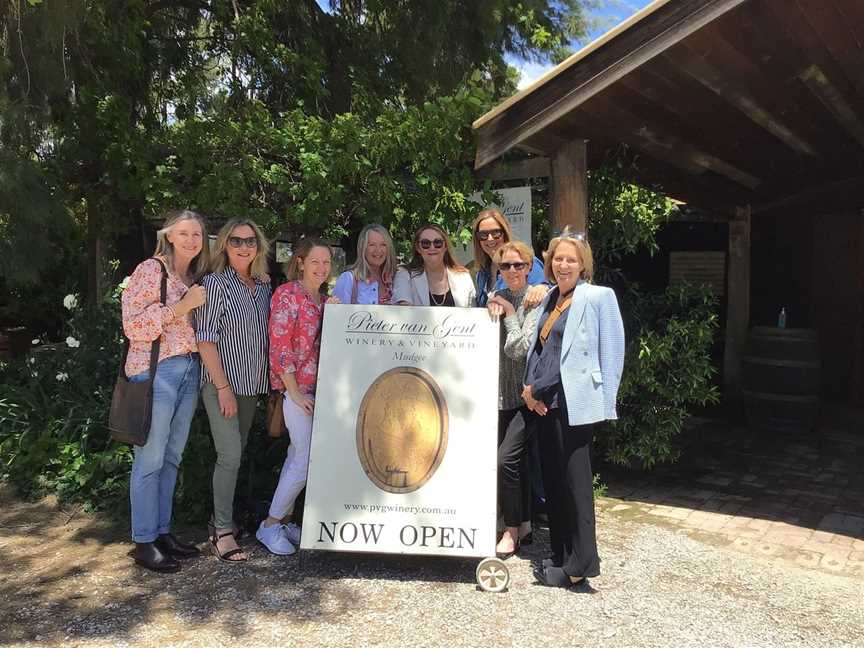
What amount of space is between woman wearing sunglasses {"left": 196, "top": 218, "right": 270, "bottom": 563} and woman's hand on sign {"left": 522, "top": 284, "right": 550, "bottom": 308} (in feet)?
4.21

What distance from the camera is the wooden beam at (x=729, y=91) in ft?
11.7

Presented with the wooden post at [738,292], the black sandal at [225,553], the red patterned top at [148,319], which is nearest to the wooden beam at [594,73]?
the red patterned top at [148,319]

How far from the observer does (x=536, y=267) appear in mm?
3602

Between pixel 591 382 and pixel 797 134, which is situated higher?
pixel 797 134

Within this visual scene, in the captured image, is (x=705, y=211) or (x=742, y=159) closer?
(x=742, y=159)

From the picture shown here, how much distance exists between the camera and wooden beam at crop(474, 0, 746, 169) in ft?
10.8

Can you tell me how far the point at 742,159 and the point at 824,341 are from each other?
323 centimetres

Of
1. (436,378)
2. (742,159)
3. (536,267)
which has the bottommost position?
(436,378)

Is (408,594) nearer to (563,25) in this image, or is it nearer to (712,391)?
(712,391)

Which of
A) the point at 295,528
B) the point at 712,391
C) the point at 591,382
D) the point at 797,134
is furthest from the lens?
the point at 797,134

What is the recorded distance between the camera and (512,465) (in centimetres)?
338

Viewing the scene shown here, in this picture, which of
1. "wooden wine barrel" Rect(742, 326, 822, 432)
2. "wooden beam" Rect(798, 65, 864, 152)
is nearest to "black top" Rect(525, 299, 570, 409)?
"wooden beam" Rect(798, 65, 864, 152)

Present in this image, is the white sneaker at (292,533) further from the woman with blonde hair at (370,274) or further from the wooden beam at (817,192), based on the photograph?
the wooden beam at (817,192)

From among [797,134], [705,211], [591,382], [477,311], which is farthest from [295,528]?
[705,211]
